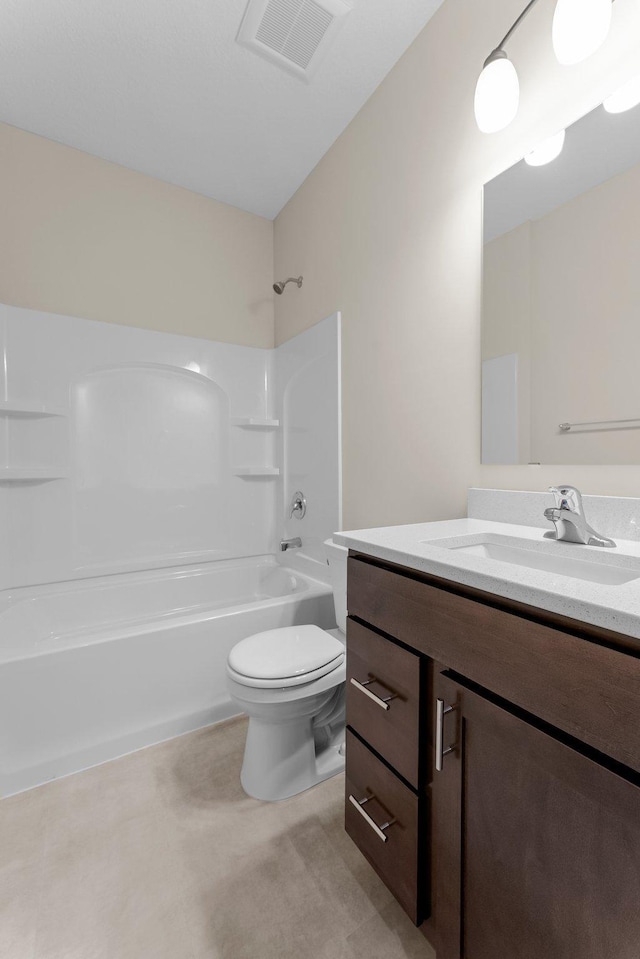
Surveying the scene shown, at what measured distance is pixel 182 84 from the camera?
69.4 inches

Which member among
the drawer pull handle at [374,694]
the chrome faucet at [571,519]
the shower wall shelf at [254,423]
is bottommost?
the drawer pull handle at [374,694]

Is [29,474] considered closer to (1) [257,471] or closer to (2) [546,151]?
(1) [257,471]

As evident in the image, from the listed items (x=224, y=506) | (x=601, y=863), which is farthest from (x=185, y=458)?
(x=601, y=863)

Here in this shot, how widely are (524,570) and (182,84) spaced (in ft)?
7.41

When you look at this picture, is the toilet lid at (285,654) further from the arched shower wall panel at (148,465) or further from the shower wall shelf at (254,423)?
the shower wall shelf at (254,423)

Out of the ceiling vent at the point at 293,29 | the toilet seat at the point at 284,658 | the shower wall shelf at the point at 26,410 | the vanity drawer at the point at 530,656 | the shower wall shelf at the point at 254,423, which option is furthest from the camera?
the shower wall shelf at the point at 254,423

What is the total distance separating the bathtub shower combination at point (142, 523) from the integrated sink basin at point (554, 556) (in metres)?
1.07

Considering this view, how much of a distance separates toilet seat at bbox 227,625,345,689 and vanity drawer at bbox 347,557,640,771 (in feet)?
1.92

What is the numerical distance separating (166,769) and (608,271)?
2.02 meters

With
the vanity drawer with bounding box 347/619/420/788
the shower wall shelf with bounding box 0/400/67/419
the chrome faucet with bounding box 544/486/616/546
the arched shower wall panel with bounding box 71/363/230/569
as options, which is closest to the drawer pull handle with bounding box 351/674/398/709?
the vanity drawer with bounding box 347/619/420/788

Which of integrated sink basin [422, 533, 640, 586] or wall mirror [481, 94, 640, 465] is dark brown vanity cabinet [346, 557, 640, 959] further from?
wall mirror [481, 94, 640, 465]

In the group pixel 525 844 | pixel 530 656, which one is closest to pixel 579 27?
pixel 530 656

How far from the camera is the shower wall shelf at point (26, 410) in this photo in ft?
6.51

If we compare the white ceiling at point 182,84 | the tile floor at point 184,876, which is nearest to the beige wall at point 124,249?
the white ceiling at point 182,84
